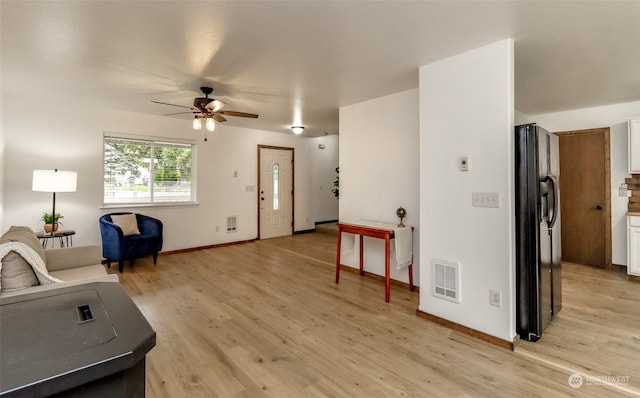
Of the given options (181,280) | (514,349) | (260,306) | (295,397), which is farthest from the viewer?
(181,280)

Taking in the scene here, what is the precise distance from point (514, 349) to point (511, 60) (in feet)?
7.55

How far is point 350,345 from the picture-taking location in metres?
2.44

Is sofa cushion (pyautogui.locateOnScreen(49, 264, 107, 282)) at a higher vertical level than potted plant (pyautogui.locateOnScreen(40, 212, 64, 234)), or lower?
lower

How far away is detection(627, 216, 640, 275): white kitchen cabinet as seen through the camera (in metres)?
3.99

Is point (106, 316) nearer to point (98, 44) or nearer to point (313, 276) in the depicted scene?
point (98, 44)

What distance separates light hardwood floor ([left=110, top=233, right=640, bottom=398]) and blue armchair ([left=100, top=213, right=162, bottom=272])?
0.50 metres

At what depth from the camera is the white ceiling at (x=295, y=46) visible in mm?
2043

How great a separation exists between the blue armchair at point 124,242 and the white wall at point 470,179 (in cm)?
396

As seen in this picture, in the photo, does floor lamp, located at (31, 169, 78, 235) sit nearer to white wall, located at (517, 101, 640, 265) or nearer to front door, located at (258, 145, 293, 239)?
front door, located at (258, 145, 293, 239)

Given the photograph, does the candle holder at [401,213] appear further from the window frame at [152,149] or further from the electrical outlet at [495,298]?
the window frame at [152,149]

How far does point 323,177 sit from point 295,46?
18.6ft

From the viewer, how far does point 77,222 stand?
4.52 meters

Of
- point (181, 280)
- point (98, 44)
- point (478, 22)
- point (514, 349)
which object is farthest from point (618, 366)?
point (98, 44)

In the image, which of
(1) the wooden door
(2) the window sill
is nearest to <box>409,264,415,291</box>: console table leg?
(1) the wooden door
